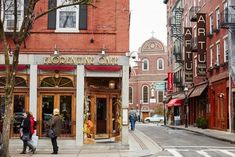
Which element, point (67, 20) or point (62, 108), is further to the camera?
point (67, 20)

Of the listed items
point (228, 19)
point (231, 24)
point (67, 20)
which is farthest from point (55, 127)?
point (228, 19)

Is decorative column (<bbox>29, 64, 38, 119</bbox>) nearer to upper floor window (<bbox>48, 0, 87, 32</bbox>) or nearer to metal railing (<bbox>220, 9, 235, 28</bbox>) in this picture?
upper floor window (<bbox>48, 0, 87, 32</bbox>)

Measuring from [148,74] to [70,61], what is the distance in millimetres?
67789

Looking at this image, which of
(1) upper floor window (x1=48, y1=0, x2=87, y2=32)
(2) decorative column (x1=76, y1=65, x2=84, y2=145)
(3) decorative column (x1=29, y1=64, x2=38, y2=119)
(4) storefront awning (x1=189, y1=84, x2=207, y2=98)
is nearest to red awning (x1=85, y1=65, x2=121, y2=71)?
(2) decorative column (x1=76, y1=65, x2=84, y2=145)

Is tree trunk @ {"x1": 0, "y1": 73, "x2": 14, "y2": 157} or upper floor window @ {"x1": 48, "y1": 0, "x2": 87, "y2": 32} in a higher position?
upper floor window @ {"x1": 48, "y1": 0, "x2": 87, "y2": 32}

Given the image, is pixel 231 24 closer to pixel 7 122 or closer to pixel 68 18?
pixel 68 18

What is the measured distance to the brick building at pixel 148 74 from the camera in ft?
286

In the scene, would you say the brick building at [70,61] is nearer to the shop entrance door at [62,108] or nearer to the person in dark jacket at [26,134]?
the shop entrance door at [62,108]

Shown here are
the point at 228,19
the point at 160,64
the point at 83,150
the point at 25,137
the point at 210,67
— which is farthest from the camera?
the point at 160,64

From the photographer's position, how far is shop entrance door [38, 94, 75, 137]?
21.0 meters

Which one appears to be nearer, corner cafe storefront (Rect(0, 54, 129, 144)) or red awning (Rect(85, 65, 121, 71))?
corner cafe storefront (Rect(0, 54, 129, 144))

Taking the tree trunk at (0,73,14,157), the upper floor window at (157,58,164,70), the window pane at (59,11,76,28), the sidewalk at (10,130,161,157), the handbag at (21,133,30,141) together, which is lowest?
the sidewalk at (10,130,161,157)

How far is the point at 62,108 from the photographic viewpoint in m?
21.2

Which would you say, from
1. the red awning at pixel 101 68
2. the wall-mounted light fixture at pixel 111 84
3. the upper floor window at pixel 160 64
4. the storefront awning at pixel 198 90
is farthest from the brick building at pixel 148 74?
the red awning at pixel 101 68
